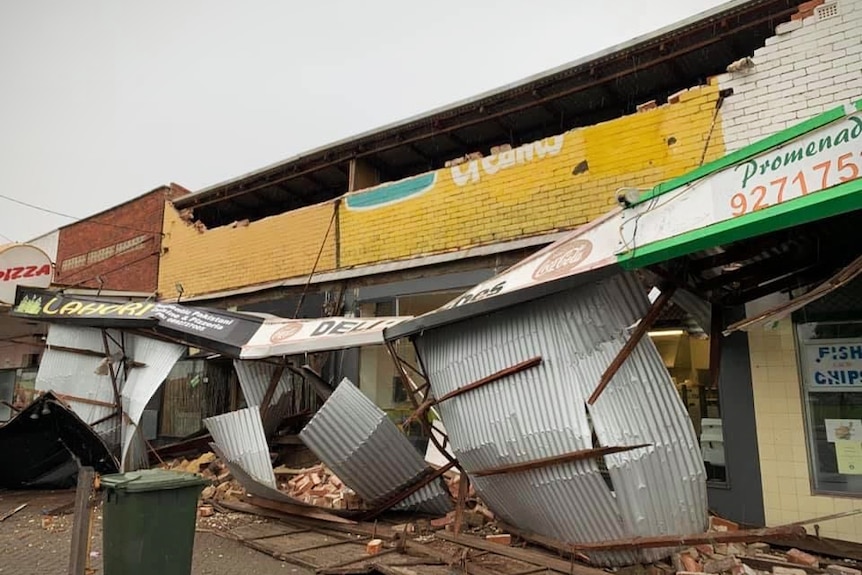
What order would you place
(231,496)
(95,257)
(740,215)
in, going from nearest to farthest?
(740,215), (231,496), (95,257)

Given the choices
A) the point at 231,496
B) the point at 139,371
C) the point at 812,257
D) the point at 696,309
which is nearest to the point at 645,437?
the point at 696,309

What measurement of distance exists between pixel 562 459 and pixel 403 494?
2.98 m

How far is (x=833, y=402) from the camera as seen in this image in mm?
6418

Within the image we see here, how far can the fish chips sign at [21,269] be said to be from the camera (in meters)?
12.4

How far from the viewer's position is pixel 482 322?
237 inches

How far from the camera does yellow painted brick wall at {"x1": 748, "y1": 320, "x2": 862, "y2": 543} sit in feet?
20.9

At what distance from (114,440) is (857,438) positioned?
1049 centimetres

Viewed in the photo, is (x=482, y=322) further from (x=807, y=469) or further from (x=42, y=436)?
(x=42, y=436)

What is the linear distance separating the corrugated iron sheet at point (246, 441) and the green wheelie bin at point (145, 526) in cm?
276

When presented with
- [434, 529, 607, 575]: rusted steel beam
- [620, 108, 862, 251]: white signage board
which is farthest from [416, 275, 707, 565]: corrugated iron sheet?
[620, 108, 862, 251]: white signage board

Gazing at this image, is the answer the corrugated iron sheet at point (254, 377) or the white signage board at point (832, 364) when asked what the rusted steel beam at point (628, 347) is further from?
the corrugated iron sheet at point (254, 377)

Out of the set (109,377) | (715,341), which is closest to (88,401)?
(109,377)

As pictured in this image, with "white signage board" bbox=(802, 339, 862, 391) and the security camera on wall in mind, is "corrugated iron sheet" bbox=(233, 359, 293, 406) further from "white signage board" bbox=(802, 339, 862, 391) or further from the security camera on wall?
"white signage board" bbox=(802, 339, 862, 391)


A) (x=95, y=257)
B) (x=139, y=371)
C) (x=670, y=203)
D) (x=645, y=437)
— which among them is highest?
(x=95, y=257)
